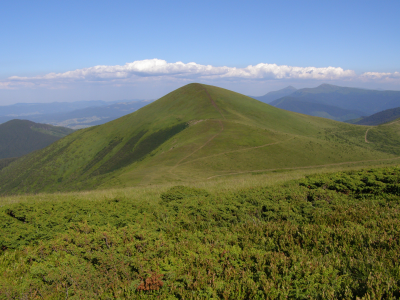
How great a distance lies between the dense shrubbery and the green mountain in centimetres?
2236

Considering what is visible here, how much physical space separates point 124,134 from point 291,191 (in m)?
97.0

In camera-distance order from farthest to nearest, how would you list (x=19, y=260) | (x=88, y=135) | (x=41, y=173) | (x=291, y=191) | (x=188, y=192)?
(x=88, y=135), (x=41, y=173), (x=188, y=192), (x=291, y=191), (x=19, y=260)

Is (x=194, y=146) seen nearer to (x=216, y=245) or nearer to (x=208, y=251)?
(x=216, y=245)

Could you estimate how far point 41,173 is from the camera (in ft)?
317

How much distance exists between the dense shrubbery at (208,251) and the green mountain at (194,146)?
73.4 ft

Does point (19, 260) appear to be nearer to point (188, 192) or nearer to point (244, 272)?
point (244, 272)

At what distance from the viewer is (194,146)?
5162 cm

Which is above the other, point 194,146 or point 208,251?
point 208,251

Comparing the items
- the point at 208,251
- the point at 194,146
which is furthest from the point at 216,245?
the point at 194,146

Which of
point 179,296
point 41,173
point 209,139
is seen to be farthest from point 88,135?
point 179,296

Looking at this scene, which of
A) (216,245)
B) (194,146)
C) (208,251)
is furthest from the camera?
(194,146)

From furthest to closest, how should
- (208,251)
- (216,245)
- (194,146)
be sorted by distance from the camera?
(194,146), (216,245), (208,251)

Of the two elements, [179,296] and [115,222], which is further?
[115,222]

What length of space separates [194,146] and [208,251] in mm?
45902
